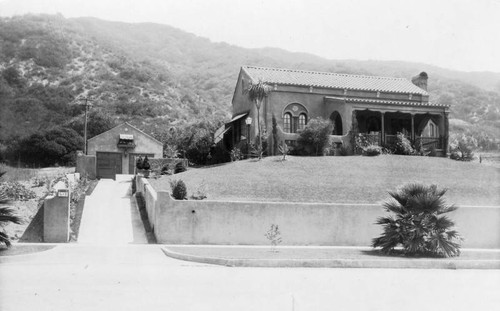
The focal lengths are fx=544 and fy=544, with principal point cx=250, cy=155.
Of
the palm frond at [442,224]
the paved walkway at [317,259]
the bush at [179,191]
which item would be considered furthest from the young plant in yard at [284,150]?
the palm frond at [442,224]

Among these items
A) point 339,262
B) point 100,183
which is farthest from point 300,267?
point 100,183

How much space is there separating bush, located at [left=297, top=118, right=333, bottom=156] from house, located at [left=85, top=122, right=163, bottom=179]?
1218 cm

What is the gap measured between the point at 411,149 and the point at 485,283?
85.9ft

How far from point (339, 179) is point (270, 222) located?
34.8 feet

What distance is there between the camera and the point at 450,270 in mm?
14281

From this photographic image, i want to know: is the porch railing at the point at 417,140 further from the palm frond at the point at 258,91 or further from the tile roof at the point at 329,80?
the palm frond at the point at 258,91

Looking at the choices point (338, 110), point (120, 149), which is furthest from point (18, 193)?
point (338, 110)

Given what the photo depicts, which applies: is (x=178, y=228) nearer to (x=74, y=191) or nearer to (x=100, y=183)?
(x=74, y=191)

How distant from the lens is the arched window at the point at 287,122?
3950 centimetres

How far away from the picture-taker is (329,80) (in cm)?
4344

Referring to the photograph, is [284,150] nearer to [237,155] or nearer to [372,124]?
[237,155]

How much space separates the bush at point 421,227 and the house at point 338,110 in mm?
20668

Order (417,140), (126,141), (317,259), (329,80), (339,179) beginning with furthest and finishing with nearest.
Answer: (329,80), (126,141), (417,140), (339,179), (317,259)

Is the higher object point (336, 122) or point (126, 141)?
point (336, 122)
